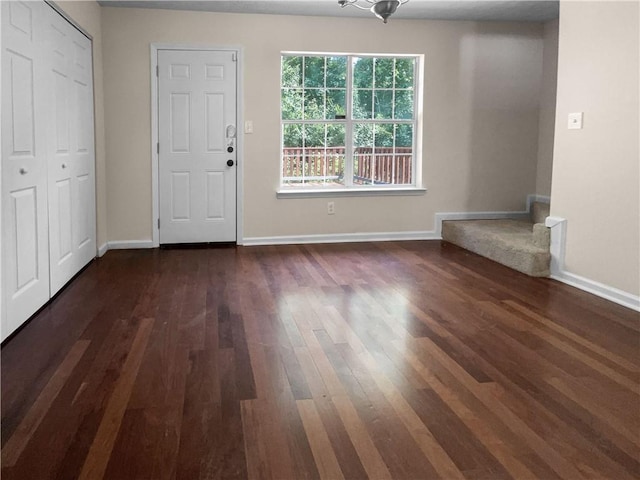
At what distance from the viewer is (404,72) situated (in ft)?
21.2

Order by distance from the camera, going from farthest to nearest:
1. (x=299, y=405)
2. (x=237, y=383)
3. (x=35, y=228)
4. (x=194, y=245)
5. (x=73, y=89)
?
1. (x=194, y=245)
2. (x=73, y=89)
3. (x=35, y=228)
4. (x=237, y=383)
5. (x=299, y=405)

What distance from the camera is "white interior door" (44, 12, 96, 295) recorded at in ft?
13.2

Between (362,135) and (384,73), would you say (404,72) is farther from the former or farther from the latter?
(362,135)

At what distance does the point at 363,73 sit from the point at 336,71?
0.97 feet

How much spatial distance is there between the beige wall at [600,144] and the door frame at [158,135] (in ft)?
9.79

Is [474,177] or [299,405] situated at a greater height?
[474,177]

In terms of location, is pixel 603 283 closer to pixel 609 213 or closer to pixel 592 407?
pixel 609 213

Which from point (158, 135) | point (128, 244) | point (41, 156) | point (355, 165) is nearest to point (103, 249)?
point (128, 244)

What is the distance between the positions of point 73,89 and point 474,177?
4.15m

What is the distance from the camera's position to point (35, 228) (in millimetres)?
3637

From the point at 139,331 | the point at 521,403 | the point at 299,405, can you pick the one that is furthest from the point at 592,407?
the point at 139,331

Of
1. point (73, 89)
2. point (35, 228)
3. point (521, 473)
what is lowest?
point (521, 473)

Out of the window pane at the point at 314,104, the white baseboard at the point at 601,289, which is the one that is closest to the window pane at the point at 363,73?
the window pane at the point at 314,104

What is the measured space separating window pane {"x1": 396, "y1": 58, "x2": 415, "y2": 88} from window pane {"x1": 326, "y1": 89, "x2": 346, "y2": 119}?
0.63m
